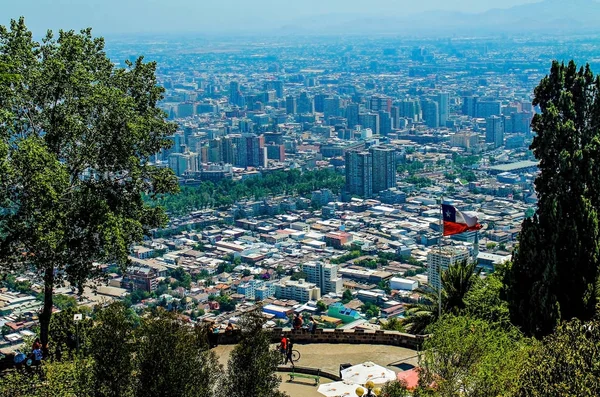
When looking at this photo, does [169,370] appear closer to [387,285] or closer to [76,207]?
[76,207]

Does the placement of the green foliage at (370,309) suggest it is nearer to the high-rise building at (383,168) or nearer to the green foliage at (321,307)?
the green foliage at (321,307)

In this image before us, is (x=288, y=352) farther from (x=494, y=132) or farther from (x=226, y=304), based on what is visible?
(x=494, y=132)

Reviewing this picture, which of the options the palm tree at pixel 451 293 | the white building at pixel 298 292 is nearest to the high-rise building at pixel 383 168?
the white building at pixel 298 292

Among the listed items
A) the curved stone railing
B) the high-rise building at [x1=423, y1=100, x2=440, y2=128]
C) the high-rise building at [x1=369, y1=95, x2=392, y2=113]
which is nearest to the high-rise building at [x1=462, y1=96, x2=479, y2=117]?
the high-rise building at [x1=423, y1=100, x2=440, y2=128]

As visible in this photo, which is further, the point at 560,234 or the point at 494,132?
the point at 494,132

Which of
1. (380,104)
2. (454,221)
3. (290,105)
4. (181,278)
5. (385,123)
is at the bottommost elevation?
(181,278)

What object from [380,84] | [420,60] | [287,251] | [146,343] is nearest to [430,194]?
[287,251]

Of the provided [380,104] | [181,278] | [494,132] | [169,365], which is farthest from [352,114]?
[169,365]
